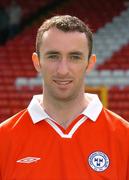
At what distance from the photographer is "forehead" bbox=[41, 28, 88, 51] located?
2262 millimetres

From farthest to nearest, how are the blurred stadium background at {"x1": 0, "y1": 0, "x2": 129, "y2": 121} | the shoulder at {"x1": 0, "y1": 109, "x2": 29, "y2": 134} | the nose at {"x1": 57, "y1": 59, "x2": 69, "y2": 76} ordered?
the blurred stadium background at {"x1": 0, "y1": 0, "x2": 129, "y2": 121}, the shoulder at {"x1": 0, "y1": 109, "x2": 29, "y2": 134}, the nose at {"x1": 57, "y1": 59, "x2": 69, "y2": 76}

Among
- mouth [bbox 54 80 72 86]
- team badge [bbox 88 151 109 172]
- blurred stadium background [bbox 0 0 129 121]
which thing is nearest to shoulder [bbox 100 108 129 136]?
team badge [bbox 88 151 109 172]

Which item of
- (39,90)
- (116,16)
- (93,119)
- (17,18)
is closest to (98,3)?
(116,16)

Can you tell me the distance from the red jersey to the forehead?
284 mm

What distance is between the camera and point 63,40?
7.44 ft

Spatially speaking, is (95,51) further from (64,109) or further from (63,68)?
(63,68)

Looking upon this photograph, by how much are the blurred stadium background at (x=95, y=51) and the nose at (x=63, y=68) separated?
7.01 metres

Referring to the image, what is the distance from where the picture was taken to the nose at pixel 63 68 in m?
2.25

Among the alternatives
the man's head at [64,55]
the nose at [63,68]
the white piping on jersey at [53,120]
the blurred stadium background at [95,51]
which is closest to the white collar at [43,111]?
the white piping on jersey at [53,120]

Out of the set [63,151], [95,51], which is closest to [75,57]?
[63,151]

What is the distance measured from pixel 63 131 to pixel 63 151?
0.08 meters

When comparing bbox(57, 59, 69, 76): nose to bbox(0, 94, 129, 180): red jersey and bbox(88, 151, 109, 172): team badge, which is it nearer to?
bbox(0, 94, 129, 180): red jersey

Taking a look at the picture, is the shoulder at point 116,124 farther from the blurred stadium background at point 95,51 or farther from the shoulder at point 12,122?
the blurred stadium background at point 95,51

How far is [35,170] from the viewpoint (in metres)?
2.33
